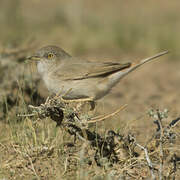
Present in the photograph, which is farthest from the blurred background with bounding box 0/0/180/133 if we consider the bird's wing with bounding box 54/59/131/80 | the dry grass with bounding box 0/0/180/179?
the bird's wing with bounding box 54/59/131/80

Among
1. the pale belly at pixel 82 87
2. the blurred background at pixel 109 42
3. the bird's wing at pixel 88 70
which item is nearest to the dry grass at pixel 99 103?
the blurred background at pixel 109 42

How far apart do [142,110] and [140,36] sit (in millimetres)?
5020

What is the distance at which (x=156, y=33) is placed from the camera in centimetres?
1162

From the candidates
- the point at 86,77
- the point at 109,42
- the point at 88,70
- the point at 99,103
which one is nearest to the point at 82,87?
the point at 86,77

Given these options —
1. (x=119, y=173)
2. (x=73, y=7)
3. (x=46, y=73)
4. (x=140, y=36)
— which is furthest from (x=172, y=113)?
(x=73, y=7)

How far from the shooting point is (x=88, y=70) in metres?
5.63

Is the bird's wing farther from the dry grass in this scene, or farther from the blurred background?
the blurred background

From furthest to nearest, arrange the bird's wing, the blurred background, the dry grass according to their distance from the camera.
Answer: the blurred background → the bird's wing → the dry grass

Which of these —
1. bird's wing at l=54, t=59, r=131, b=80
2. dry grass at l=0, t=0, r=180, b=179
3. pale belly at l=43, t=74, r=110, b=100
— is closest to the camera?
dry grass at l=0, t=0, r=180, b=179

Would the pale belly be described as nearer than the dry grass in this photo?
No

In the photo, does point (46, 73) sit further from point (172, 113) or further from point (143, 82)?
point (143, 82)

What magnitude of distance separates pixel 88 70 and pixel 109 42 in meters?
6.25

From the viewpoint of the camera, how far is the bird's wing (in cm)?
550

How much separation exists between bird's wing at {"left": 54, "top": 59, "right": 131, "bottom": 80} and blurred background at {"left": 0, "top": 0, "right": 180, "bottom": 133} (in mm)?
879
